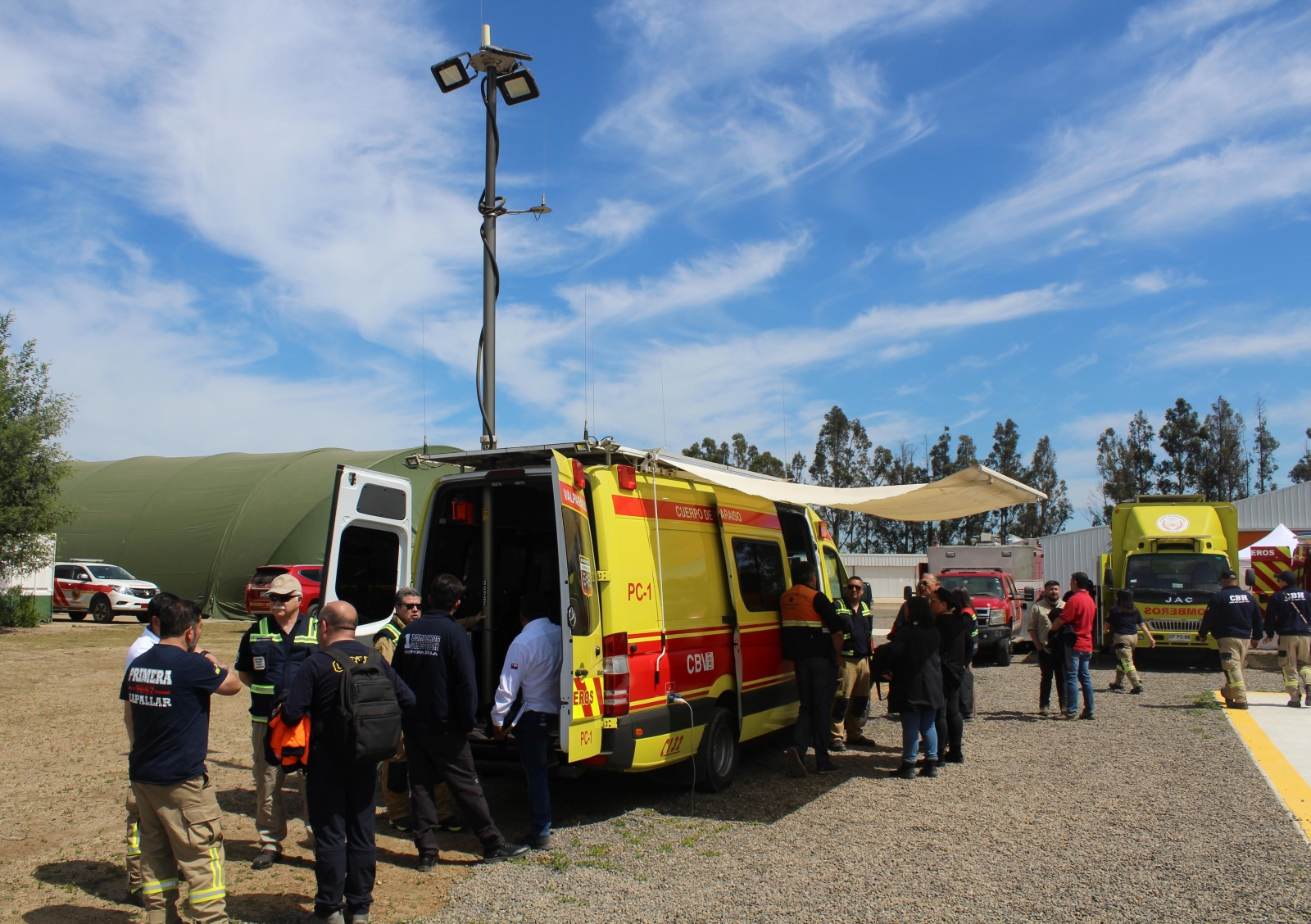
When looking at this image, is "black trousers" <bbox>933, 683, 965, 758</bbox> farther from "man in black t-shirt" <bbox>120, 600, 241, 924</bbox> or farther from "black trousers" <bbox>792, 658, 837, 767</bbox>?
"man in black t-shirt" <bbox>120, 600, 241, 924</bbox>

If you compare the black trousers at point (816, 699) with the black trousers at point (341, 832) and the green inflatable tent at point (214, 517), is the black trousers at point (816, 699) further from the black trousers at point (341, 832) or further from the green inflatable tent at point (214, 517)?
the green inflatable tent at point (214, 517)

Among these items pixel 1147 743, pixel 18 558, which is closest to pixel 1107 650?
pixel 1147 743

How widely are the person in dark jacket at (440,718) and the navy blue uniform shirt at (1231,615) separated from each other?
34.5ft

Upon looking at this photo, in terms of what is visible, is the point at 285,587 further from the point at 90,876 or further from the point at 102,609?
the point at 102,609

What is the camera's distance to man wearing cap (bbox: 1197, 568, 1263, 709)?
1166 centimetres

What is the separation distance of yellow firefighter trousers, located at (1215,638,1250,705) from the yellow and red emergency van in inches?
274

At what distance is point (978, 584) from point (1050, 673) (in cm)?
867

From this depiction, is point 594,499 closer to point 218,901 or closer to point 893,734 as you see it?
point 218,901

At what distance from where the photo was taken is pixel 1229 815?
653 centimetres

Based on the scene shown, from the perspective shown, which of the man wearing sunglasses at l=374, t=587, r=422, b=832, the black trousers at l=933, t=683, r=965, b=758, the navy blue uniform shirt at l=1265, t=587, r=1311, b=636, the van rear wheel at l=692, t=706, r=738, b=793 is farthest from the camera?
the navy blue uniform shirt at l=1265, t=587, r=1311, b=636

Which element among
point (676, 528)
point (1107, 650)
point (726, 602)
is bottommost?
point (1107, 650)

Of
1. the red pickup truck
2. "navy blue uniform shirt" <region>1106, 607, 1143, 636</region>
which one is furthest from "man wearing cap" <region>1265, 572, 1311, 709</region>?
the red pickup truck

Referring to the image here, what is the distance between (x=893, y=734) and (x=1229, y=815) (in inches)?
156

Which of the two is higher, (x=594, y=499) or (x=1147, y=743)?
(x=594, y=499)
